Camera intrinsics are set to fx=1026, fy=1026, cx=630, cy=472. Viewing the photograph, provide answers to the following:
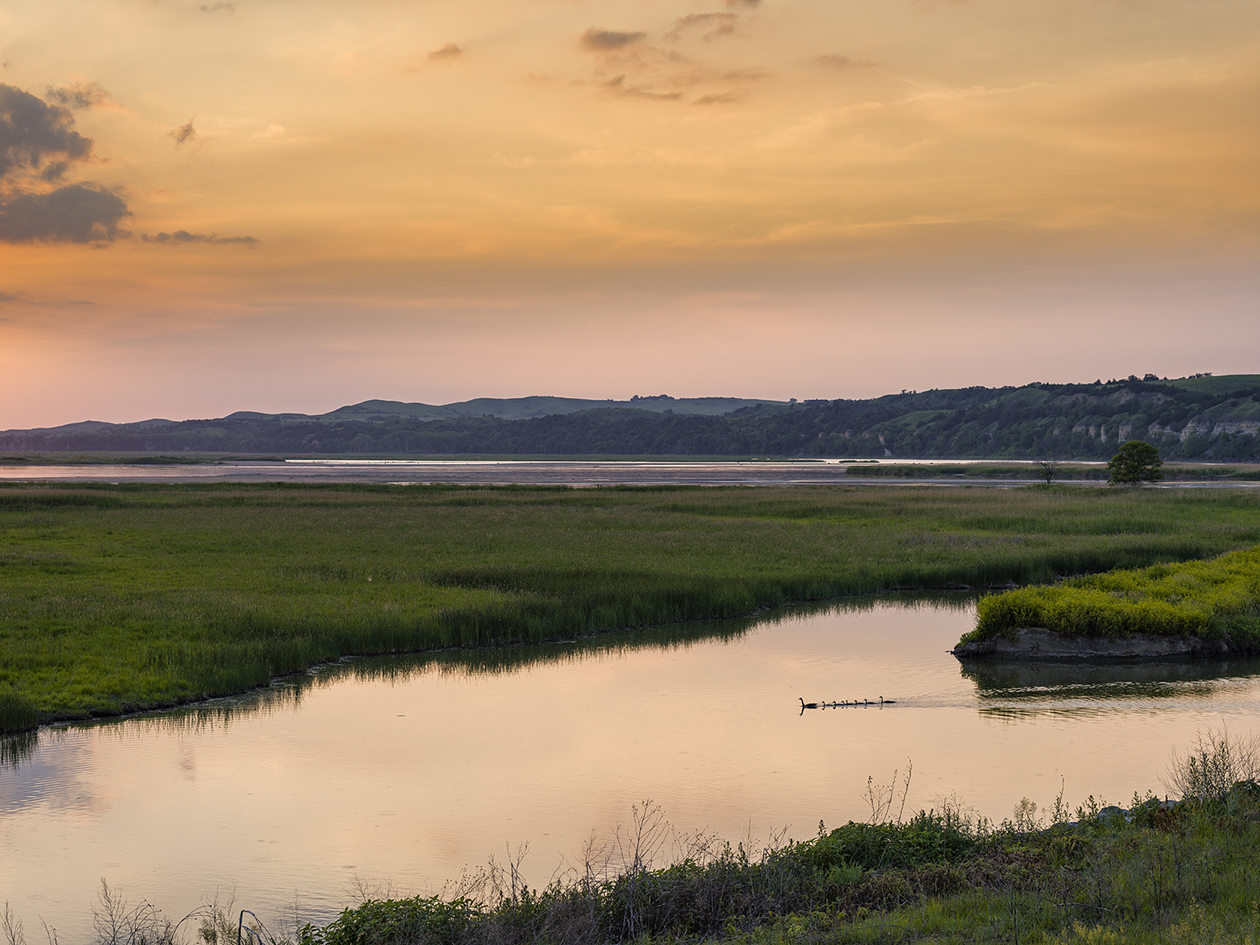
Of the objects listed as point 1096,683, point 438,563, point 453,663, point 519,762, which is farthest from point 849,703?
point 438,563

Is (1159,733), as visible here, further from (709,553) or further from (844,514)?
(844,514)

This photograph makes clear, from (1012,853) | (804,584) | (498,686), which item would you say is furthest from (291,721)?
(804,584)

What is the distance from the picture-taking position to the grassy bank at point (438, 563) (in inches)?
974

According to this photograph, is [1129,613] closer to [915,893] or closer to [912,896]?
[915,893]

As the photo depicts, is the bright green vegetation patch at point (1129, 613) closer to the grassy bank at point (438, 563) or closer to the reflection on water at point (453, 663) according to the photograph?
the reflection on water at point (453, 663)

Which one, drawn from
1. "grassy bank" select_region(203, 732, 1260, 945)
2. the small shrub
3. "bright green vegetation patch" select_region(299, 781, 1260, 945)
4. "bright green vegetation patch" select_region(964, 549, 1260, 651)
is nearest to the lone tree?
"bright green vegetation patch" select_region(964, 549, 1260, 651)

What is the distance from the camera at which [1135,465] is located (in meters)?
98.9

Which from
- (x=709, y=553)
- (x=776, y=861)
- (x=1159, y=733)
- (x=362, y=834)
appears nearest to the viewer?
(x=776, y=861)

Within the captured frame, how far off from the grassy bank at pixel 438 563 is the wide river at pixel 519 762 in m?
1.91

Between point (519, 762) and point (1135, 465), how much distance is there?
95589 mm

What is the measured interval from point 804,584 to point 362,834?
2765 centimetres

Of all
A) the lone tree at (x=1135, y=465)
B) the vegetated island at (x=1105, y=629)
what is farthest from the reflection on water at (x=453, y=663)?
the lone tree at (x=1135, y=465)

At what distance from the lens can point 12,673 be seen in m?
21.5

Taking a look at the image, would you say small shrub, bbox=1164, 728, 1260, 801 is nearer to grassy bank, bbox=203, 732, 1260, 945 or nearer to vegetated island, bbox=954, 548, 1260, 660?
grassy bank, bbox=203, 732, 1260, 945
